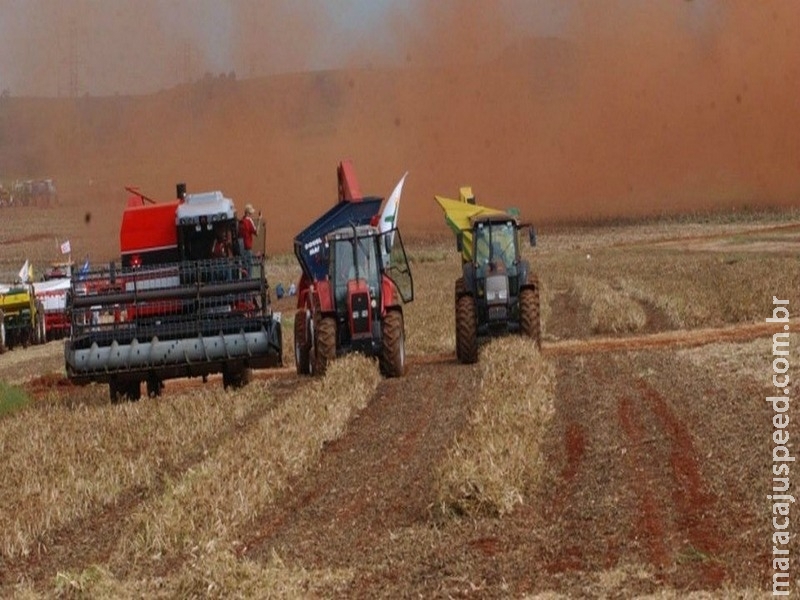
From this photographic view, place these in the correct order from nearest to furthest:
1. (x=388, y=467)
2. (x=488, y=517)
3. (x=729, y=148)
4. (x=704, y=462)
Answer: (x=488, y=517), (x=704, y=462), (x=388, y=467), (x=729, y=148)

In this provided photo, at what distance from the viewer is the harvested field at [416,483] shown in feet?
28.3

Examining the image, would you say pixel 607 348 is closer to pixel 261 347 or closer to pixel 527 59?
pixel 261 347

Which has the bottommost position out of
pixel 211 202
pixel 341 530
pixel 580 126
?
pixel 341 530

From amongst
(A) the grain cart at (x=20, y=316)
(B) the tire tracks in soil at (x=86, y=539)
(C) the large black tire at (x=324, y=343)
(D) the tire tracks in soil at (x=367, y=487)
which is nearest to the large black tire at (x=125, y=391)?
(C) the large black tire at (x=324, y=343)

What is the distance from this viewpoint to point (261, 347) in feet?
61.4

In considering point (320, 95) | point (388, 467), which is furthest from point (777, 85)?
point (388, 467)

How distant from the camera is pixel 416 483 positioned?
11.7 metres

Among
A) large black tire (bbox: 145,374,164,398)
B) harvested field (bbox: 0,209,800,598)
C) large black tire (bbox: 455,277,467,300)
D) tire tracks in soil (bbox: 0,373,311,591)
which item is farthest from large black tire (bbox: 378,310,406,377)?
tire tracks in soil (bbox: 0,373,311,591)

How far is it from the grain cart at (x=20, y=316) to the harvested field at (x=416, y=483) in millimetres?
15567

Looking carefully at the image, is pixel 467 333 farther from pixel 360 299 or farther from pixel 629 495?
pixel 629 495

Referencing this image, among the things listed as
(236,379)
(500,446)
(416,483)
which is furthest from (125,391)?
(500,446)

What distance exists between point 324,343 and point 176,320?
91.2 inches

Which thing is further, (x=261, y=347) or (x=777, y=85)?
(x=777, y=85)

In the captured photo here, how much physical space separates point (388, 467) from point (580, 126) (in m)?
54.6
